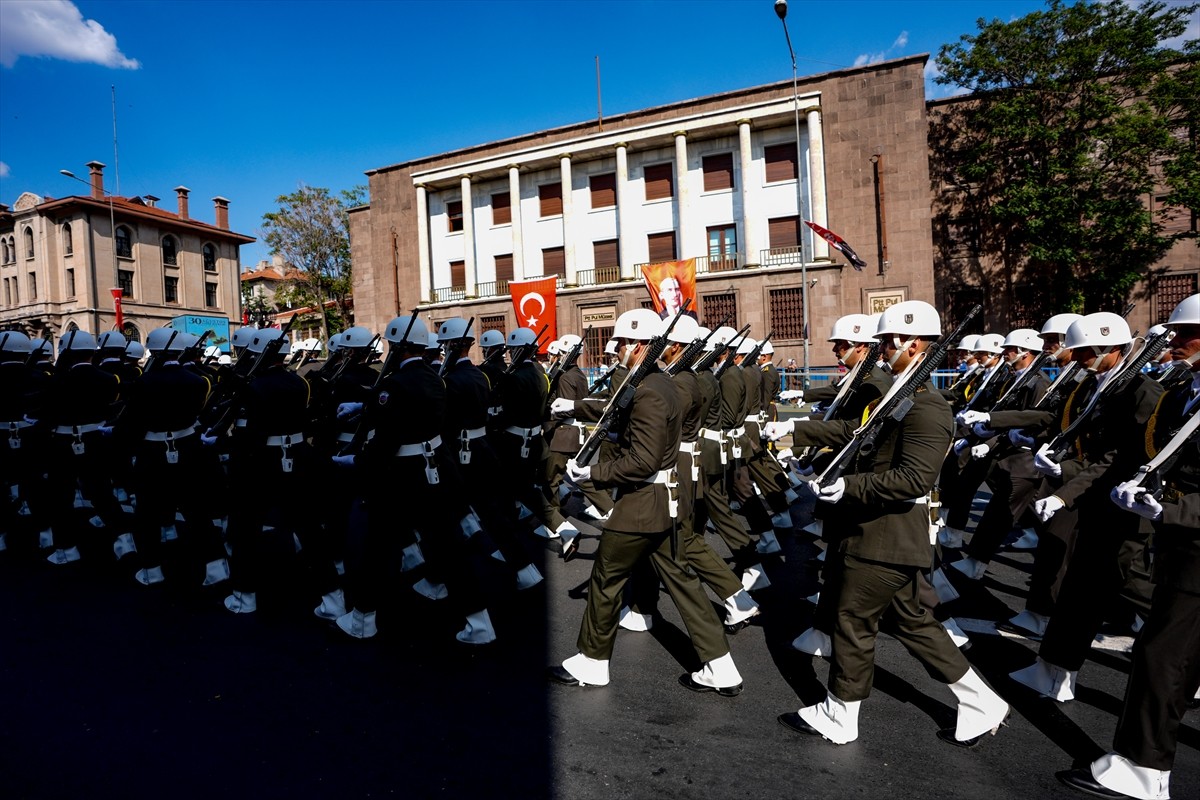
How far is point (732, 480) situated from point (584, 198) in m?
28.5

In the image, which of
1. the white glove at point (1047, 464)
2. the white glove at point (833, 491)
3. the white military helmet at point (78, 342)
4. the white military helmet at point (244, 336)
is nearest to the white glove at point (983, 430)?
the white glove at point (1047, 464)

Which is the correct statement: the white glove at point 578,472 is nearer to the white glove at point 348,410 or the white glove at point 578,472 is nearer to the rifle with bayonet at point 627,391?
the rifle with bayonet at point 627,391

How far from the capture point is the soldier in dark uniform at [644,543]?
3973 millimetres

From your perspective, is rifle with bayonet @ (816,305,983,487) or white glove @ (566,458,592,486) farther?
white glove @ (566,458,592,486)

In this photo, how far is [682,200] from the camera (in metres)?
30.8

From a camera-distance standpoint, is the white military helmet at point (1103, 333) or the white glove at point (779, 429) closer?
the white glove at point (779, 429)

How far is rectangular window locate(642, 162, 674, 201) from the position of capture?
31928 millimetres

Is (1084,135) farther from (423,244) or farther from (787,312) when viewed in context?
(423,244)

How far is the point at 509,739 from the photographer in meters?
3.58

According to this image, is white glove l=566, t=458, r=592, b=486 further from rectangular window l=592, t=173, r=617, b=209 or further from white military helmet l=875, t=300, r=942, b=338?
rectangular window l=592, t=173, r=617, b=209

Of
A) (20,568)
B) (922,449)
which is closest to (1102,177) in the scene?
(922,449)

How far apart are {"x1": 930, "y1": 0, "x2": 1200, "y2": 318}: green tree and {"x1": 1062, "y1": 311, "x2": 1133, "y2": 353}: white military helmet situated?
2494cm

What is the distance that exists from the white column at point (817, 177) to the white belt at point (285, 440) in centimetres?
2555

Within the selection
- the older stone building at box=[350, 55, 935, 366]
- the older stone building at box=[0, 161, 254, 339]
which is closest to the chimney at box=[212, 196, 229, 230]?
the older stone building at box=[0, 161, 254, 339]
